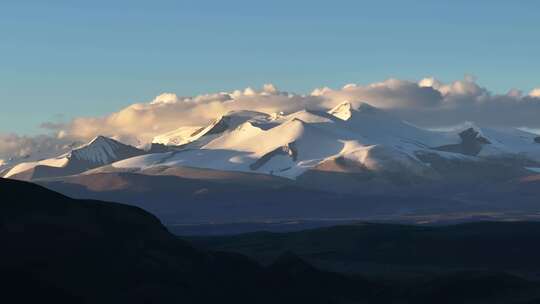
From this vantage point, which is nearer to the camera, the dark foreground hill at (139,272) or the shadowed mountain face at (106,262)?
the shadowed mountain face at (106,262)

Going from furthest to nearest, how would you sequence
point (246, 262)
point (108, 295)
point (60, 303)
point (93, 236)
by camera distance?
point (246, 262) < point (93, 236) < point (108, 295) < point (60, 303)

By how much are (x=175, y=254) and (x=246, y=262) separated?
40.0 ft

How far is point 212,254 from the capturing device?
194125 mm

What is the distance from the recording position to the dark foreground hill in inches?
6240

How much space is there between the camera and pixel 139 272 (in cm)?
17125

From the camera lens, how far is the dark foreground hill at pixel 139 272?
158500 mm

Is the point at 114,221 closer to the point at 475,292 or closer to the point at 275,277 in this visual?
the point at 275,277

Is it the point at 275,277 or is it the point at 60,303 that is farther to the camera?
the point at 275,277

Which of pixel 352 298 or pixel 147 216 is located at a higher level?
pixel 147 216

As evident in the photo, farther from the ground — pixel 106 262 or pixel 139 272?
pixel 106 262

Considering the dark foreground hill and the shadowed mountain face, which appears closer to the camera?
the shadowed mountain face

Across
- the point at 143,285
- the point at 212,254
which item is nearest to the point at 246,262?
the point at 212,254

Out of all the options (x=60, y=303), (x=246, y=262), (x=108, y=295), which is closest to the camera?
(x=60, y=303)

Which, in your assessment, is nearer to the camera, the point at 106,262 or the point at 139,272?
the point at 106,262
